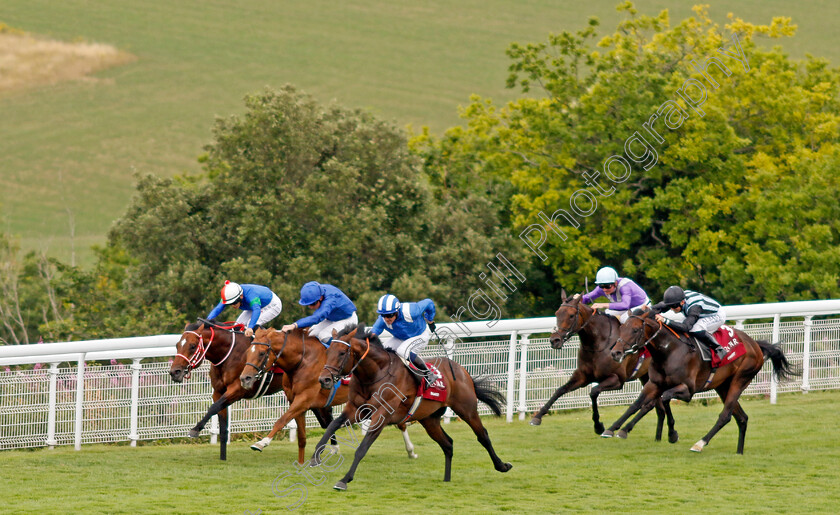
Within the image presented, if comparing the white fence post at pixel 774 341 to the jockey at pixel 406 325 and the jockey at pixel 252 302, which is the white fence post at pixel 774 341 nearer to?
the jockey at pixel 406 325

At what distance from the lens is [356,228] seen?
21906 millimetres

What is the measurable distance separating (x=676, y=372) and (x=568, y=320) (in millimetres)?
1043

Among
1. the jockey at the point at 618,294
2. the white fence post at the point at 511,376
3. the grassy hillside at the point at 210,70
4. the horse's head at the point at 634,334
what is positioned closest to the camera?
the horse's head at the point at 634,334

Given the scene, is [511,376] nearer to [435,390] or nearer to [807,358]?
[435,390]

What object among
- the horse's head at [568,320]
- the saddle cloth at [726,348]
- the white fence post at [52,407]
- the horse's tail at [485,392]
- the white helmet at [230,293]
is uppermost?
the white helmet at [230,293]

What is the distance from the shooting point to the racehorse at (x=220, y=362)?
8547mm

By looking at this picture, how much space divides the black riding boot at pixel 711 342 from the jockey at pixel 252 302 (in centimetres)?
372

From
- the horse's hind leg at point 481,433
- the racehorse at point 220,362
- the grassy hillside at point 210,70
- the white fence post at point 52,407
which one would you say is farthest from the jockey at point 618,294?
the grassy hillside at point 210,70

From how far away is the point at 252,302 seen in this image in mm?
9133

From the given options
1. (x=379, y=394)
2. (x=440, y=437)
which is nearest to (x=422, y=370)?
(x=379, y=394)

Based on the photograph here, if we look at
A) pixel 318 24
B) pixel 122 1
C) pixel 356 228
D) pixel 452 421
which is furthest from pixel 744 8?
pixel 452 421

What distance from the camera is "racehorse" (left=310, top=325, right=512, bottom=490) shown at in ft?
24.5

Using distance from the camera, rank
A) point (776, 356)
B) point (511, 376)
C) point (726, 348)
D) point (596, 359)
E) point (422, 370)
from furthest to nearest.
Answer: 1. point (511, 376)
2. point (776, 356)
3. point (596, 359)
4. point (726, 348)
5. point (422, 370)

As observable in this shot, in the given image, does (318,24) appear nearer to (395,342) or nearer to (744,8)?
(744,8)
